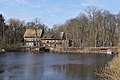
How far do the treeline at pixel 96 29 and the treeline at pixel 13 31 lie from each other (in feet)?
64.7

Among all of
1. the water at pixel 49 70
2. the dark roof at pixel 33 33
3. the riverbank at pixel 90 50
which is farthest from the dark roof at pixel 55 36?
the water at pixel 49 70

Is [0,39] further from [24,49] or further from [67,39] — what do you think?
[67,39]

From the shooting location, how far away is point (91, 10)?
3669 inches

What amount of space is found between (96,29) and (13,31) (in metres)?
29.8

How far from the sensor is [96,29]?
9019 centimetres

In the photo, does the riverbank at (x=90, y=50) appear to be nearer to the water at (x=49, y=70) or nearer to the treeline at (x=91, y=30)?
the treeline at (x=91, y=30)

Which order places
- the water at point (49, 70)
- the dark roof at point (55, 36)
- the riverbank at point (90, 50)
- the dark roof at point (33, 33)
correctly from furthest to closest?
the dark roof at point (33, 33)
the dark roof at point (55, 36)
the riverbank at point (90, 50)
the water at point (49, 70)

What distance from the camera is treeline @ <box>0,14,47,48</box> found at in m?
96.2

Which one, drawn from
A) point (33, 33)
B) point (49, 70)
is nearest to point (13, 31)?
point (33, 33)

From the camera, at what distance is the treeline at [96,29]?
89.9 meters

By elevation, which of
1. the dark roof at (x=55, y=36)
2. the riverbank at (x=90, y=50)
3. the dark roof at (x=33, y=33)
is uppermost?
the dark roof at (x=33, y=33)

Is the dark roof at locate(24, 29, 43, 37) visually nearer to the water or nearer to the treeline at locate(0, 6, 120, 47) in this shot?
the treeline at locate(0, 6, 120, 47)

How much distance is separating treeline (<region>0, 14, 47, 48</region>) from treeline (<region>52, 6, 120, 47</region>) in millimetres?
19724

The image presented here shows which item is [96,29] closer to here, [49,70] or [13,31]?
[13,31]
